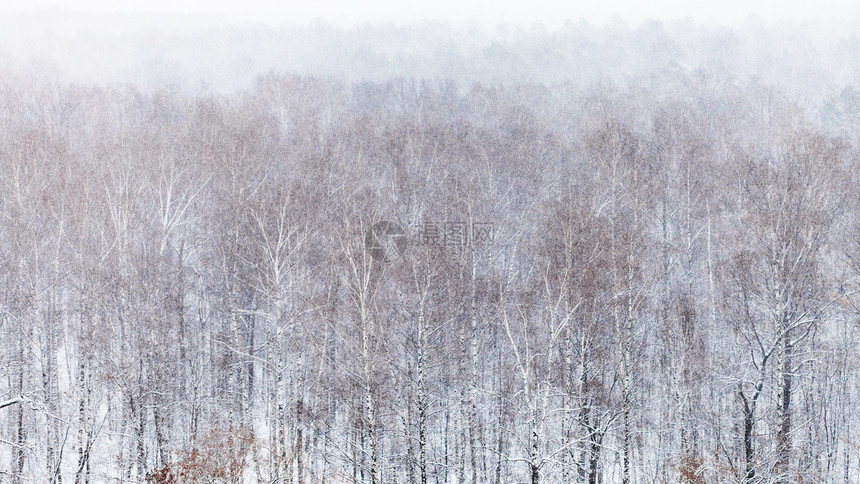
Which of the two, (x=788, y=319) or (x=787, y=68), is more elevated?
(x=787, y=68)

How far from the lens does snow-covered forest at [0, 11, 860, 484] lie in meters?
21.6

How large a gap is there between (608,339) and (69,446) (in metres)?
23.6

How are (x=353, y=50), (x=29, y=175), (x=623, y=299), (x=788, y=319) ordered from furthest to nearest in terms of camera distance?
(x=353, y=50), (x=29, y=175), (x=623, y=299), (x=788, y=319)

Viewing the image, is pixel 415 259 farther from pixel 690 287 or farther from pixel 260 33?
pixel 260 33

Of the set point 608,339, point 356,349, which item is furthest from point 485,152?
point 356,349

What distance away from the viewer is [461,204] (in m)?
29.9

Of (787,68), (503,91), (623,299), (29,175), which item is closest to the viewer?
(623,299)

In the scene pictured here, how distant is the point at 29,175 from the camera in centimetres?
2986

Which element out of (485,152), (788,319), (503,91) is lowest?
(788,319)

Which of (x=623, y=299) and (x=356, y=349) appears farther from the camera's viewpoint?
(x=623, y=299)

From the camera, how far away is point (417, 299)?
22469 mm

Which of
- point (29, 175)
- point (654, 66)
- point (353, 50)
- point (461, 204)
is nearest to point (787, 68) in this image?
point (654, 66)

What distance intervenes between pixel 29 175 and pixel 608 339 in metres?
29.6

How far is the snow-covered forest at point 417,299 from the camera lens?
21.6 meters
